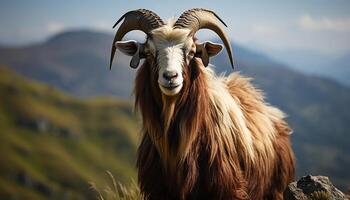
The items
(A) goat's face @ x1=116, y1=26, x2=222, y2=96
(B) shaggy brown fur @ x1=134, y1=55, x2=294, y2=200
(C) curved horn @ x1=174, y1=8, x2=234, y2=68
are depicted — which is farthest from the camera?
(C) curved horn @ x1=174, y1=8, x2=234, y2=68

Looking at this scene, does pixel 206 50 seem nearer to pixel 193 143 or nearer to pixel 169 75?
pixel 169 75

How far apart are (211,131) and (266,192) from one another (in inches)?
105

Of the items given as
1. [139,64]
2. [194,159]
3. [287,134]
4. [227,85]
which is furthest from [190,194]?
[287,134]

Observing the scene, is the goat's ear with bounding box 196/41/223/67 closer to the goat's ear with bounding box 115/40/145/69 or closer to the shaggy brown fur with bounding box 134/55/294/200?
the shaggy brown fur with bounding box 134/55/294/200

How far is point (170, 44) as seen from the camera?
8.79m

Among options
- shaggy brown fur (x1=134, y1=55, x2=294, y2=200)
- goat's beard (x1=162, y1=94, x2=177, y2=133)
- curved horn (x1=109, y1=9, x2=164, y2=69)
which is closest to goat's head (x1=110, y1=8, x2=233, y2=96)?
curved horn (x1=109, y1=9, x2=164, y2=69)

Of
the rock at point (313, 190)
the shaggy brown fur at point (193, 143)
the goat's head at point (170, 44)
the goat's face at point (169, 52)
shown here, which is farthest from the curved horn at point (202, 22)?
the rock at point (313, 190)

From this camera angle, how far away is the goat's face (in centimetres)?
827

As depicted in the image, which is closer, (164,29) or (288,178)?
(164,29)

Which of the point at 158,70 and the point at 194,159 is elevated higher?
the point at 158,70

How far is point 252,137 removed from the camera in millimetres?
10969

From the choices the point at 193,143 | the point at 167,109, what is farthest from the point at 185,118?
the point at 193,143

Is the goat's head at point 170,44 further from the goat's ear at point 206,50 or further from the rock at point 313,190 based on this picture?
the rock at point 313,190

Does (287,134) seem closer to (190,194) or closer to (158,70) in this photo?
(190,194)
